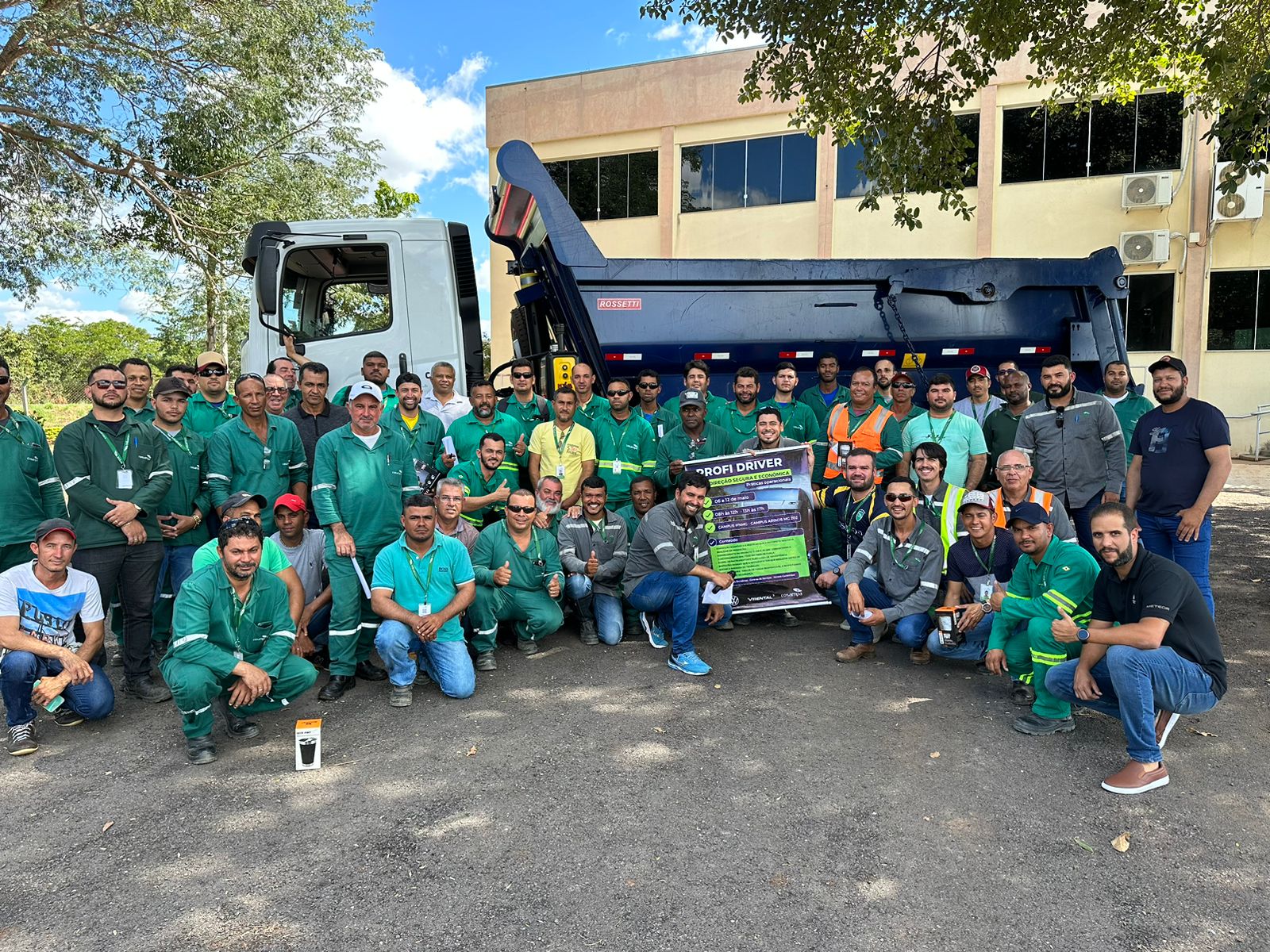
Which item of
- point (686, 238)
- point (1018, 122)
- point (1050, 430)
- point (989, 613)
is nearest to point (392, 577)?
point (989, 613)

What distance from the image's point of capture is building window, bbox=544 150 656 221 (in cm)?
1900

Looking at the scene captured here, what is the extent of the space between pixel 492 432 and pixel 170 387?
2121 mm

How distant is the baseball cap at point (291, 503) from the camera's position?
4.98 m

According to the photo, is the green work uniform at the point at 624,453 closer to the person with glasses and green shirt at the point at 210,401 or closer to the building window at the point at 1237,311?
the person with glasses and green shirt at the point at 210,401

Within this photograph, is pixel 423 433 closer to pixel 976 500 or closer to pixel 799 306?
pixel 799 306

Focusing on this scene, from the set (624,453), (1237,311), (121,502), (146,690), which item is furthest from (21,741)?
(1237,311)

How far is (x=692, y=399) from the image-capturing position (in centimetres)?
606

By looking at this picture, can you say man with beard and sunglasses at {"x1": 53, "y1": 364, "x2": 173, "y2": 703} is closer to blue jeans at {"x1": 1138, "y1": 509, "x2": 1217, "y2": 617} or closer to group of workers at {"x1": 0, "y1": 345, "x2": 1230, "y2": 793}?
group of workers at {"x1": 0, "y1": 345, "x2": 1230, "y2": 793}

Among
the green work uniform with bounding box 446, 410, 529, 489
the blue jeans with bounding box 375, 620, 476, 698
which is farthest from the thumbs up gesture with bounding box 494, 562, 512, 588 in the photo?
the green work uniform with bounding box 446, 410, 529, 489

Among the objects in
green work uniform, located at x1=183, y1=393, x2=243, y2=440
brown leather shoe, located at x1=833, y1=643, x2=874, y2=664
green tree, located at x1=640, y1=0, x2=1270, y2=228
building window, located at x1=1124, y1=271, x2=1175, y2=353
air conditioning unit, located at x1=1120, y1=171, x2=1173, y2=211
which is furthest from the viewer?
building window, located at x1=1124, y1=271, x2=1175, y2=353

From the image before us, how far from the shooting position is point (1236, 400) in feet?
52.6

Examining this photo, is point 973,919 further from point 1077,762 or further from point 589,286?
point 589,286

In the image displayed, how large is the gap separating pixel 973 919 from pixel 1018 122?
682 inches

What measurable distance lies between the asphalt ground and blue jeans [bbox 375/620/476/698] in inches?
5.3
